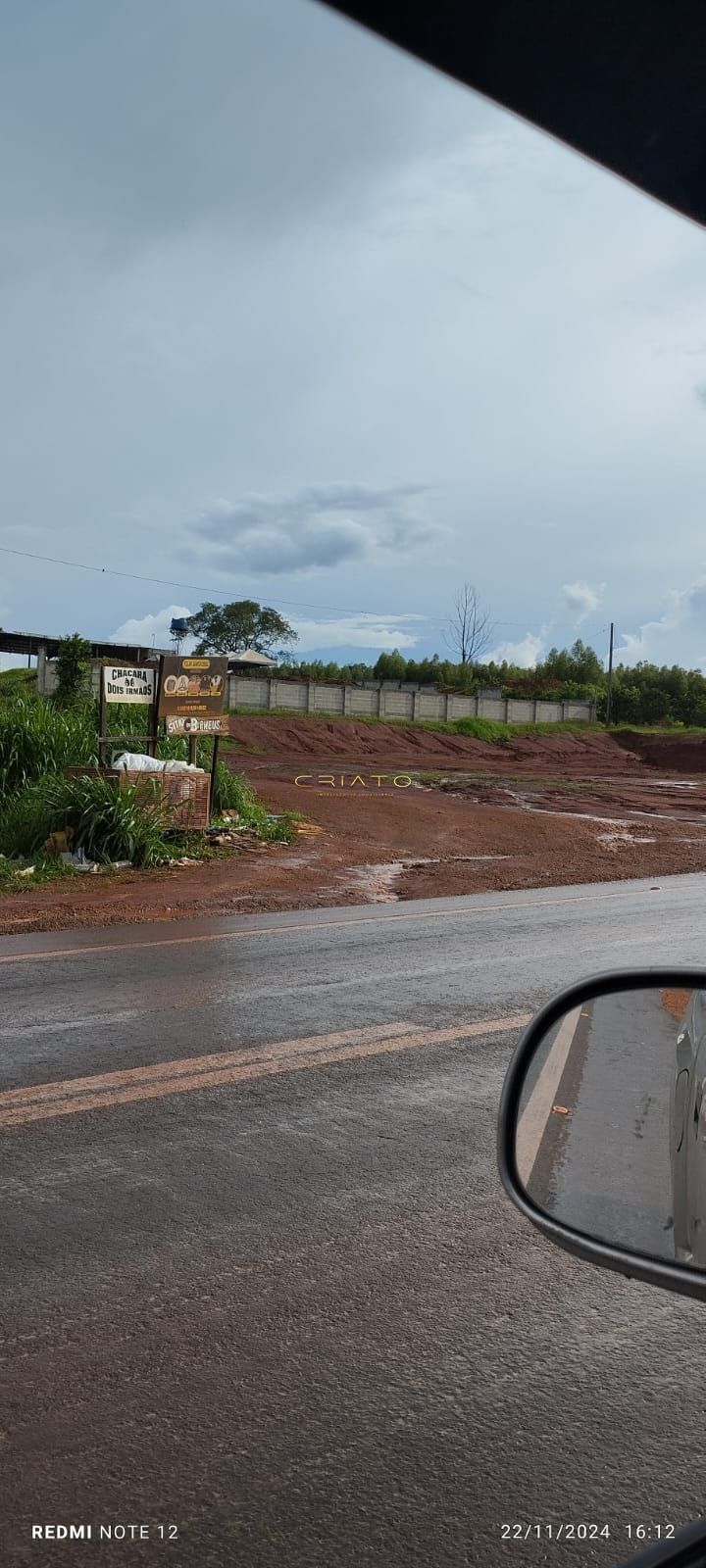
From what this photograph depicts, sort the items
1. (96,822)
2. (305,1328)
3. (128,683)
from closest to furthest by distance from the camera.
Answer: (305,1328) → (96,822) → (128,683)

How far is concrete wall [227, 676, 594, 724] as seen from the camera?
171 feet

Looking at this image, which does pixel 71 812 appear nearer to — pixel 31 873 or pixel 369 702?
pixel 31 873

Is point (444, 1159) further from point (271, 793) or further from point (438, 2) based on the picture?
point (271, 793)

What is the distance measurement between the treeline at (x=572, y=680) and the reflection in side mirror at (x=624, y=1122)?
62079 millimetres

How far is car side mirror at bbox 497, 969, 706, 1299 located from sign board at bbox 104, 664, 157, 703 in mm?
13478

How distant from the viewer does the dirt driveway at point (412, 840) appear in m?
11.6

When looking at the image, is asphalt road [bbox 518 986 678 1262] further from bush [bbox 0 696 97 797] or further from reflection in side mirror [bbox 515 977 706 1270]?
bush [bbox 0 696 97 797]

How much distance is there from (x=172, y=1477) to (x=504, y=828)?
17836 millimetres

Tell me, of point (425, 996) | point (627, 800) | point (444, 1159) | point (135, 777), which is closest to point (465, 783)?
point (627, 800)

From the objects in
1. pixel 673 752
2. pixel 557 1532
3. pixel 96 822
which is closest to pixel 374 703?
pixel 673 752

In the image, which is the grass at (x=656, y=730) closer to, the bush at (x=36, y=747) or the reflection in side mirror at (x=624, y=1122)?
the bush at (x=36, y=747)

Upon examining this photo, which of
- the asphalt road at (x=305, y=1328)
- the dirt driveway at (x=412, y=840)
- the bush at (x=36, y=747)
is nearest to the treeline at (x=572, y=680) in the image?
the dirt driveway at (x=412, y=840)

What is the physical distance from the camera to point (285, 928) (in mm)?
9609

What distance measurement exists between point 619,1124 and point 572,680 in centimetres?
7868
